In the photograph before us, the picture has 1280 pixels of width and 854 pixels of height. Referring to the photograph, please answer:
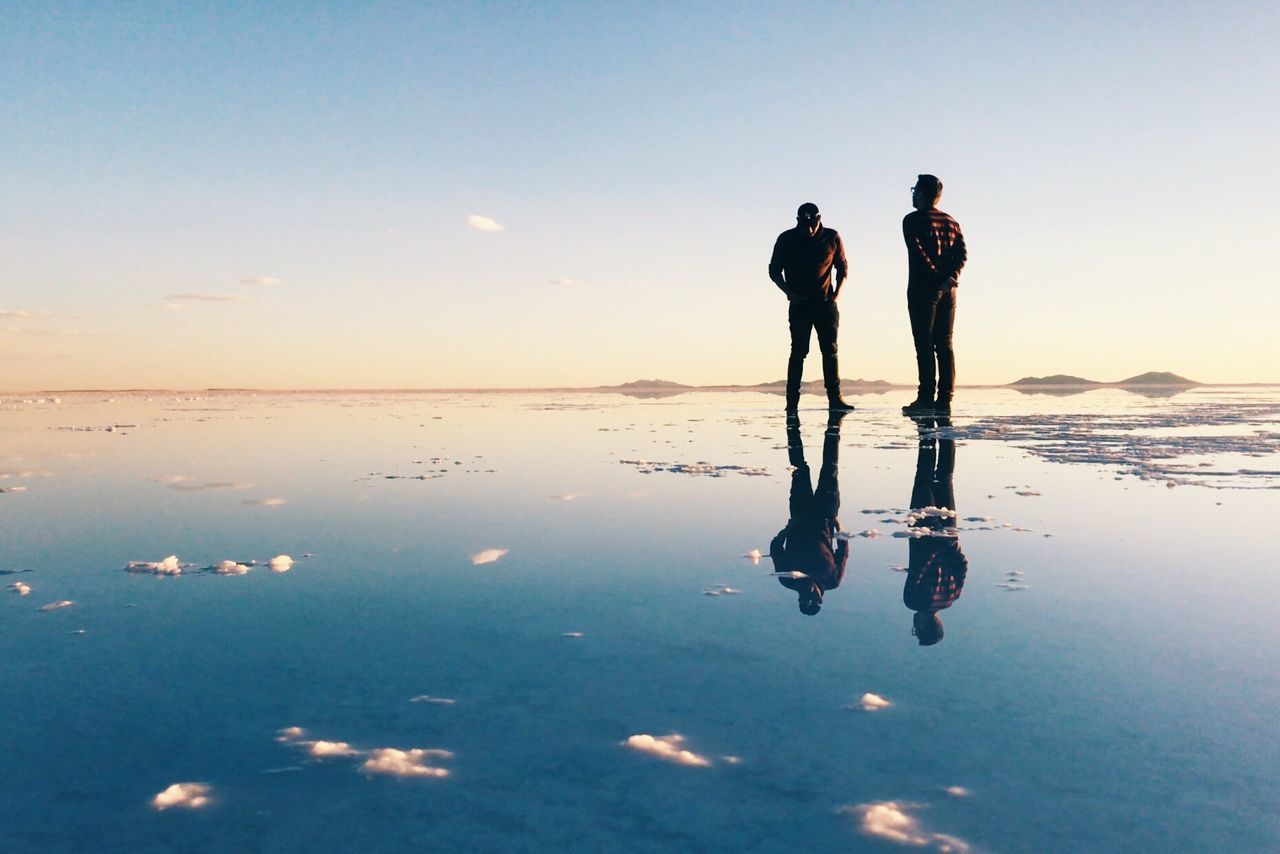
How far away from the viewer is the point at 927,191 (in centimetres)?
1112

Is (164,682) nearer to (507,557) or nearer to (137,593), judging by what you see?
(137,593)

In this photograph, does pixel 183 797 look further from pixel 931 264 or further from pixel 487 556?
pixel 931 264

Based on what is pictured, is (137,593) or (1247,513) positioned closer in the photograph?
(137,593)

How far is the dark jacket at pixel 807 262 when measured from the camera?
11.8m

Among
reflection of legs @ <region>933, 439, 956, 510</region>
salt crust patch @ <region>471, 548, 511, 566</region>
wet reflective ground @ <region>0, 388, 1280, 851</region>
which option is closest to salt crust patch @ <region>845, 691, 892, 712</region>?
wet reflective ground @ <region>0, 388, 1280, 851</region>

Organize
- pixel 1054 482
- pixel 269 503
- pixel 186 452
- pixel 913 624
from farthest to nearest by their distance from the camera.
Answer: pixel 186 452 < pixel 1054 482 < pixel 269 503 < pixel 913 624

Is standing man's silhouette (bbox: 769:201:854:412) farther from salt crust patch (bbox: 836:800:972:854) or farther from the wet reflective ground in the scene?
salt crust patch (bbox: 836:800:972:854)

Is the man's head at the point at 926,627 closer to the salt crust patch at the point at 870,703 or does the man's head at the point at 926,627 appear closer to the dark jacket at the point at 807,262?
the salt crust patch at the point at 870,703

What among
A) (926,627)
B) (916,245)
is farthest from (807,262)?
(926,627)

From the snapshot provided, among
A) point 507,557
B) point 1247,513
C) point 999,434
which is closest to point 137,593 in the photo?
point 507,557

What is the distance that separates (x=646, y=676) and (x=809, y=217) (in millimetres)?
10732

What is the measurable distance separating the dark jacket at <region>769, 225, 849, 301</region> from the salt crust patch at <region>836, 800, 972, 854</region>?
1114 cm

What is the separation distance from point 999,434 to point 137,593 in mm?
9468

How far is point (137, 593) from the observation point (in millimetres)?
2875
